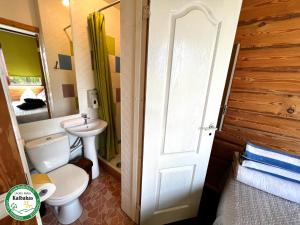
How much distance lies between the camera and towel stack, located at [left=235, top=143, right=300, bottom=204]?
1.02 meters

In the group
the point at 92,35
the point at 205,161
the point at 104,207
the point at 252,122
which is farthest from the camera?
the point at 92,35

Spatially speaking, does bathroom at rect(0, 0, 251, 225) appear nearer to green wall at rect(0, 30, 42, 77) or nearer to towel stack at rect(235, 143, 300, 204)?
green wall at rect(0, 30, 42, 77)

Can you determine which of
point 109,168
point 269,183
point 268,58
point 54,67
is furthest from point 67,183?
point 268,58

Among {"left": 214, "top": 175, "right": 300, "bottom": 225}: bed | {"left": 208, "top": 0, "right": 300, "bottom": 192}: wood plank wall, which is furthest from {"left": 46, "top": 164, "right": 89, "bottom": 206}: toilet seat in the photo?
{"left": 208, "top": 0, "right": 300, "bottom": 192}: wood plank wall

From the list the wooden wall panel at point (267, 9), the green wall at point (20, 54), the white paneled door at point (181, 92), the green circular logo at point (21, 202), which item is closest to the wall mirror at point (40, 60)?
the green wall at point (20, 54)

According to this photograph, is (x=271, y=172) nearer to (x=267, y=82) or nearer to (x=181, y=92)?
(x=267, y=82)

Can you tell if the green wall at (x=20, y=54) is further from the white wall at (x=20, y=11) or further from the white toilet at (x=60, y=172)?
the white toilet at (x=60, y=172)

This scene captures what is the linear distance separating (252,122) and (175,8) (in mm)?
1269

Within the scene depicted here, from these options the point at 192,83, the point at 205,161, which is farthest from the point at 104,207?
the point at 192,83

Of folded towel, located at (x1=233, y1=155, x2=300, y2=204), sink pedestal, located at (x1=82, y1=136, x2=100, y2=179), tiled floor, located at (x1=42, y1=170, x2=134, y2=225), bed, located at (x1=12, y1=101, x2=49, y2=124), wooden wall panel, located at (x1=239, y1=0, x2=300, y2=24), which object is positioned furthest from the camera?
sink pedestal, located at (x1=82, y1=136, x2=100, y2=179)

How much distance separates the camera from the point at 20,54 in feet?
4.22

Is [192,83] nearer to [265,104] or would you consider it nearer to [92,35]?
[265,104]

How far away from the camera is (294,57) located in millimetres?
1154

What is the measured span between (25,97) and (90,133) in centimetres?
70
